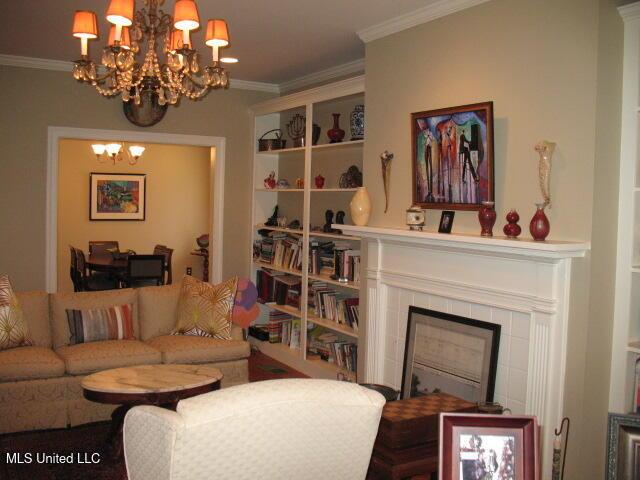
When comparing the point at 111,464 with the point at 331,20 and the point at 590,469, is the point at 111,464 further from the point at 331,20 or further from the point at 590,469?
the point at 331,20

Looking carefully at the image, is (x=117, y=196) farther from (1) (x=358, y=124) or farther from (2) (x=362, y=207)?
(2) (x=362, y=207)

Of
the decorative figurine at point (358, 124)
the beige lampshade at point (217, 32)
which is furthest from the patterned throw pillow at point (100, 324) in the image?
the beige lampshade at point (217, 32)

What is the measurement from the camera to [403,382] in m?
4.08

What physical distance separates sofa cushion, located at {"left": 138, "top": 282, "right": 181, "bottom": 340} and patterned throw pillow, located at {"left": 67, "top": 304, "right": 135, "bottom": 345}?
0.14 metres

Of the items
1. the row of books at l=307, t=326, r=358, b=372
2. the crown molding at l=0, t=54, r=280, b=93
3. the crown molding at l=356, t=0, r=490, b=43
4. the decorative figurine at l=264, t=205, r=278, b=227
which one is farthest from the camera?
the decorative figurine at l=264, t=205, r=278, b=227

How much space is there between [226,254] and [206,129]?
4.28 feet

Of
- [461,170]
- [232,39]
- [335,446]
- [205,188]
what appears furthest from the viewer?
[205,188]

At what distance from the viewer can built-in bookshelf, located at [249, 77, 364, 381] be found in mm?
5402

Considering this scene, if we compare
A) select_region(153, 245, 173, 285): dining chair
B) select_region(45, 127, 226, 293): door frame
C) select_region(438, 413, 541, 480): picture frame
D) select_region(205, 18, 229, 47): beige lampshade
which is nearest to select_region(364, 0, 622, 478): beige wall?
select_region(438, 413, 541, 480): picture frame

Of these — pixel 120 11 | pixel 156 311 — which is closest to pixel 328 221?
pixel 156 311

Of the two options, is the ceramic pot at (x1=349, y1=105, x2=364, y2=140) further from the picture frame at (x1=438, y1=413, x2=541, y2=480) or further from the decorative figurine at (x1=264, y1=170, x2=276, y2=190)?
the picture frame at (x1=438, y1=413, x2=541, y2=480)

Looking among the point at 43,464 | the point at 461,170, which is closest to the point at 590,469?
the point at 461,170

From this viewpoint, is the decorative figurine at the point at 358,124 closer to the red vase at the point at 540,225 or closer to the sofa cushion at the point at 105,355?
the red vase at the point at 540,225

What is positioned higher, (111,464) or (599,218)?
(599,218)
